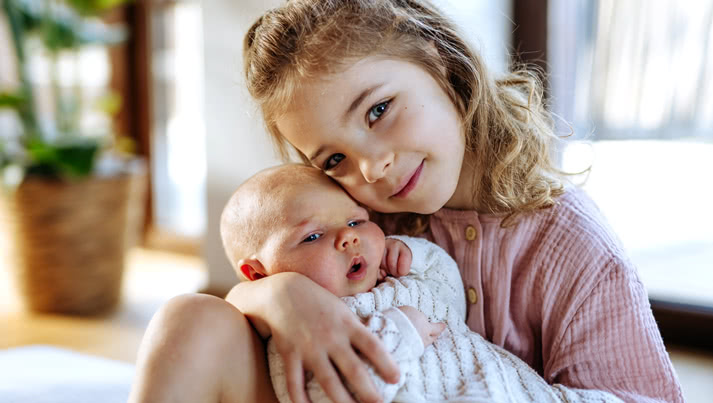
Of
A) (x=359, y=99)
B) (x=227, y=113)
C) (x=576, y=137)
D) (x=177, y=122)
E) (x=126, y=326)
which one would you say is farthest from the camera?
(x=177, y=122)

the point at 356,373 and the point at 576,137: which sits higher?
the point at 576,137

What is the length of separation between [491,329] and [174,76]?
2.05 metres

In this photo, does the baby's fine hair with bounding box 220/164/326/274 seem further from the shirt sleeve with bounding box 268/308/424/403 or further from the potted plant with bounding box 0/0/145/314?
the potted plant with bounding box 0/0/145/314

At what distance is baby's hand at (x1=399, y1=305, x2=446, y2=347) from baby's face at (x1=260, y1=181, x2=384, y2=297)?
8 cm

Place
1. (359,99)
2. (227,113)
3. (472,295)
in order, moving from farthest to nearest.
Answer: (227,113), (472,295), (359,99)

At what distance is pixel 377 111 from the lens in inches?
31.7

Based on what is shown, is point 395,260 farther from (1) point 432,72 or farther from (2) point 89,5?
(2) point 89,5

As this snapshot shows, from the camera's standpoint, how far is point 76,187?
177 cm

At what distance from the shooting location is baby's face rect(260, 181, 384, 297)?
79 cm

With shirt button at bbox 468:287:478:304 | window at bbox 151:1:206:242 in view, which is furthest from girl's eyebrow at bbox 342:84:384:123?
window at bbox 151:1:206:242

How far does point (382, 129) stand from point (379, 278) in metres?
0.22

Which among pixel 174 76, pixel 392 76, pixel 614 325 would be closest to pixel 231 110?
pixel 392 76

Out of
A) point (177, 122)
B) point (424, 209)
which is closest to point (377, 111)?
point (424, 209)

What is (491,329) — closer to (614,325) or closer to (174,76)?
(614,325)
